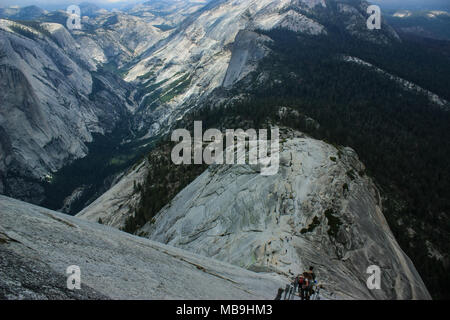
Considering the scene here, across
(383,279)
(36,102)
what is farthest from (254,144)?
(36,102)

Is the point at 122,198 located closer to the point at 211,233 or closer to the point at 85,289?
the point at 211,233

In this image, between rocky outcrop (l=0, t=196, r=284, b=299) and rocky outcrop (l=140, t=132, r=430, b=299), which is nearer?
rocky outcrop (l=0, t=196, r=284, b=299)

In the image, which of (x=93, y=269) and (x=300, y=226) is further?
(x=300, y=226)

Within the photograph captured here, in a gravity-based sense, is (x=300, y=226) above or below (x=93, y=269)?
below

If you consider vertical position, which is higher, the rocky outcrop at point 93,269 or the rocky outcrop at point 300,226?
the rocky outcrop at point 93,269

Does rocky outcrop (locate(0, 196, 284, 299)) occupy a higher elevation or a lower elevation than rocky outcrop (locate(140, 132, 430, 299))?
higher
